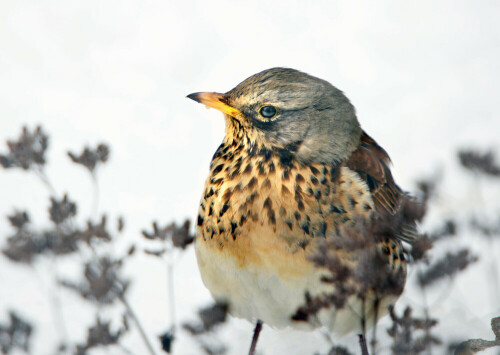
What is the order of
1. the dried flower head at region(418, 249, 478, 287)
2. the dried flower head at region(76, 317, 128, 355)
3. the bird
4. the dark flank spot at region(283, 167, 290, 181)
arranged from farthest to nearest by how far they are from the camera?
1. the dark flank spot at region(283, 167, 290, 181)
2. the bird
3. the dried flower head at region(76, 317, 128, 355)
4. the dried flower head at region(418, 249, 478, 287)

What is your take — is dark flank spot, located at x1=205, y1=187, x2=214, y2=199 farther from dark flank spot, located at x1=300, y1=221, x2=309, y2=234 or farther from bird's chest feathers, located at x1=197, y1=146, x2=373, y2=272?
dark flank spot, located at x1=300, y1=221, x2=309, y2=234

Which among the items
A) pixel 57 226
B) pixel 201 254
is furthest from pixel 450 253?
pixel 57 226

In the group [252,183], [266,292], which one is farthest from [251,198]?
[266,292]

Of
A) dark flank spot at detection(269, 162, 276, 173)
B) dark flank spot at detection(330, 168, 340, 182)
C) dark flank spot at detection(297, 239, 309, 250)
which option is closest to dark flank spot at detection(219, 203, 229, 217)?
dark flank spot at detection(269, 162, 276, 173)

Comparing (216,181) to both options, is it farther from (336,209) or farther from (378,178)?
(378,178)

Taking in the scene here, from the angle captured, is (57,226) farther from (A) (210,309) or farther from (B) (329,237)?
(B) (329,237)

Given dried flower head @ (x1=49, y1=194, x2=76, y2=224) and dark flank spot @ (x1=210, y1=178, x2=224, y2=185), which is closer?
dried flower head @ (x1=49, y1=194, x2=76, y2=224)

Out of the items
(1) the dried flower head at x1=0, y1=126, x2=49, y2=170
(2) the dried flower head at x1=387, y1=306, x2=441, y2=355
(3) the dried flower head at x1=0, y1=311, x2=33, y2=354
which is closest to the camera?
(2) the dried flower head at x1=387, y1=306, x2=441, y2=355

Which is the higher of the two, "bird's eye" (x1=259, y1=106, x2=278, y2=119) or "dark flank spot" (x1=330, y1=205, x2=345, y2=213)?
"bird's eye" (x1=259, y1=106, x2=278, y2=119)

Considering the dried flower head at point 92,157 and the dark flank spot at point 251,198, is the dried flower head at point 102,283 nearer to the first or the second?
the dried flower head at point 92,157
